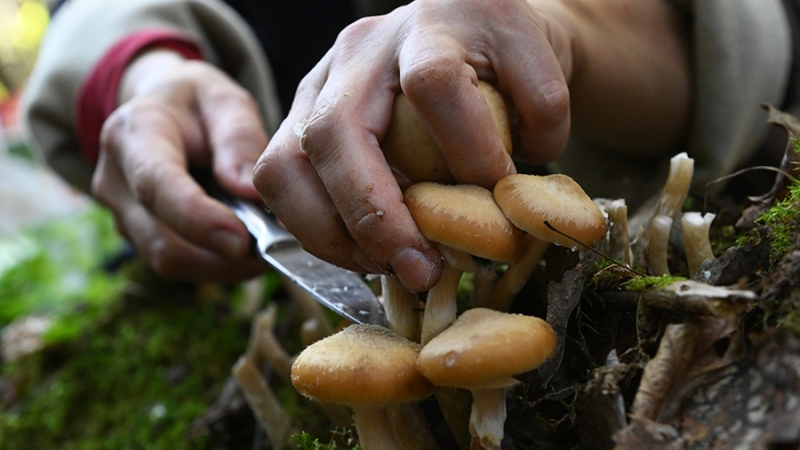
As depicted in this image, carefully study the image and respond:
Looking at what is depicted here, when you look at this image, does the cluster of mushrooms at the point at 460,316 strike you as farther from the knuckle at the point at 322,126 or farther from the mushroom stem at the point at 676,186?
the knuckle at the point at 322,126

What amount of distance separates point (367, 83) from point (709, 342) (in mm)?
784

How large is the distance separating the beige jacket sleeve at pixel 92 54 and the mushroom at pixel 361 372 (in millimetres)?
2622

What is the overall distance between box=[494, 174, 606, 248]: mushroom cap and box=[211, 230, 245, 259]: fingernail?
1.07 metres

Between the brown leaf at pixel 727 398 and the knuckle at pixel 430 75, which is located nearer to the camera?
the brown leaf at pixel 727 398

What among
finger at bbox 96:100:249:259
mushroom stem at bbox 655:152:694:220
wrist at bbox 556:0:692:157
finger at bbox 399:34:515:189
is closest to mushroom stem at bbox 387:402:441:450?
finger at bbox 399:34:515:189

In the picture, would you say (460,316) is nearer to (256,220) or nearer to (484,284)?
(484,284)

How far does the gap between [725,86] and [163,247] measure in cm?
233

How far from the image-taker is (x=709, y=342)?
35.4 inches

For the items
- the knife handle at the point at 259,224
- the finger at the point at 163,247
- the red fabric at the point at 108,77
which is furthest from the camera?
the red fabric at the point at 108,77

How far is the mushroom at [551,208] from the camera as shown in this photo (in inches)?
38.9

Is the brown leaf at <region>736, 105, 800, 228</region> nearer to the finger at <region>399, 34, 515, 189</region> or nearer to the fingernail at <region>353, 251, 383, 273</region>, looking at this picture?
the finger at <region>399, 34, 515, 189</region>

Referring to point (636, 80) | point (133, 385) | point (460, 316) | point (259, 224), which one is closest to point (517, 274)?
point (460, 316)

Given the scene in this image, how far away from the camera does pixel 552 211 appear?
3.24 feet

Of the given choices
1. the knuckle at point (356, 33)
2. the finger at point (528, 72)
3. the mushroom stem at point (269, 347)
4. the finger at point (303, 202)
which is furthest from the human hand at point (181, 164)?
the finger at point (528, 72)
